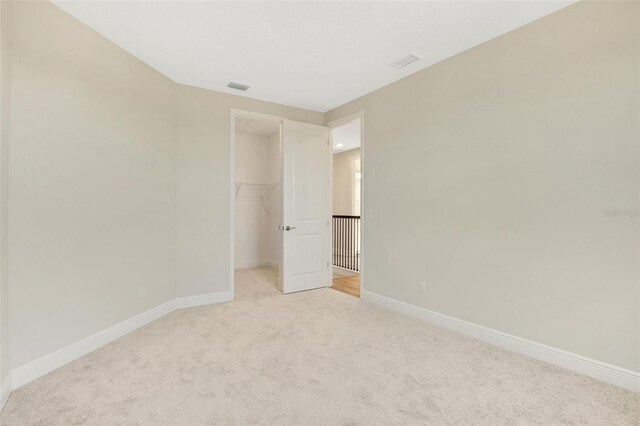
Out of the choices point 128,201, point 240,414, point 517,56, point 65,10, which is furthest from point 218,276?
point 517,56

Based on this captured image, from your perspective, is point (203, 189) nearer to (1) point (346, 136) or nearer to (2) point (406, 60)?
(2) point (406, 60)

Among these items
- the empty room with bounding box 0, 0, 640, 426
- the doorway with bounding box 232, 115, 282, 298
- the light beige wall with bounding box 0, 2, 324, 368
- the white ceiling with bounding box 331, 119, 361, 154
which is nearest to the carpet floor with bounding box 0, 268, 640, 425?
the empty room with bounding box 0, 0, 640, 426

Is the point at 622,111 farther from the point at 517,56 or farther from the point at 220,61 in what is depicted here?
the point at 220,61

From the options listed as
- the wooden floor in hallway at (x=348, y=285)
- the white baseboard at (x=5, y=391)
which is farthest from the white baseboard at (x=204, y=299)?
the white baseboard at (x=5, y=391)

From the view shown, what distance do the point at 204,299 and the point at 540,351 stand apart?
137 inches

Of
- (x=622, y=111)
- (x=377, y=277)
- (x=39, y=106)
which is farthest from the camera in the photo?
(x=377, y=277)

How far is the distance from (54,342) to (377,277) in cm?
312

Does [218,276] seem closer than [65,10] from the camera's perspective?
No

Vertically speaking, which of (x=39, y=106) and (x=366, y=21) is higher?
(x=366, y=21)

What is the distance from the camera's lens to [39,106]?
222 centimetres

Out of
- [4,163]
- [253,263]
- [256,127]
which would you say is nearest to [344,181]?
[256,127]

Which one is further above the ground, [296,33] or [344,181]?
[296,33]

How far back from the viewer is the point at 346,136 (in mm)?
6352

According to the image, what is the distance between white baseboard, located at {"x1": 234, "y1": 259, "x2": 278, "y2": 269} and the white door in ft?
6.30
